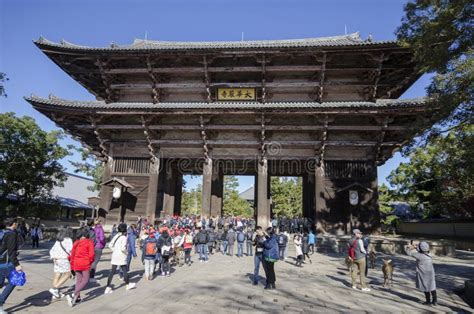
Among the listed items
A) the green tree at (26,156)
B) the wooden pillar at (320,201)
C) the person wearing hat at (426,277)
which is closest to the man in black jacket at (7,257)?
the person wearing hat at (426,277)

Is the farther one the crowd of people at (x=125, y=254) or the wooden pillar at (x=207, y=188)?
the wooden pillar at (x=207, y=188)

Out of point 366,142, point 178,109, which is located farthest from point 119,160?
point 366,142

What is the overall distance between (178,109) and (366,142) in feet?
35.8

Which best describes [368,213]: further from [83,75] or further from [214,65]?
[83,75]

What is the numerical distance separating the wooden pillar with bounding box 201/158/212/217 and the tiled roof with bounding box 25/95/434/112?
369 centimetres

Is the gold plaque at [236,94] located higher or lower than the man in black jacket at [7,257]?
higher

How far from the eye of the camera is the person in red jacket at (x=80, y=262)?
19.1 ft

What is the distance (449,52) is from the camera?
27.3 ft

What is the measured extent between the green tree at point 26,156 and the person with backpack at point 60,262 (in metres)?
17.5

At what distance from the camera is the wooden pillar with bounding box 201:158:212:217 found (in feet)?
56.5

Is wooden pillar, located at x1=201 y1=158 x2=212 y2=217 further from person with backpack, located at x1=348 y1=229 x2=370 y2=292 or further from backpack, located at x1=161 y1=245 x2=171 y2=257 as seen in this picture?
person with backpack, located at x1=348 y1=229 x2=370 y2=292

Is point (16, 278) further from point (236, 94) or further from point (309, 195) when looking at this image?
point (309, 195)

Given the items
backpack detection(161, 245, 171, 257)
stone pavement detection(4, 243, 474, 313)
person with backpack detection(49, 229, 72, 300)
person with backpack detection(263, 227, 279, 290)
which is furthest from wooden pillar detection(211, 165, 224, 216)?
person with backpack detection(49, 229, 72, 300)

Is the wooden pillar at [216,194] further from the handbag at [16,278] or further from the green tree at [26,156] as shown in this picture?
the handbag at [16,278]
